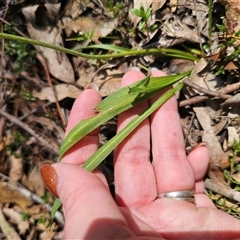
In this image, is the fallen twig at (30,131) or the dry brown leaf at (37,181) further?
the dry brown leaf at (37,181)

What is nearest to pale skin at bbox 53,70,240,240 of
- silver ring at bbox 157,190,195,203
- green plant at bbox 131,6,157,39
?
silver ring at bbox 157,190,195,203

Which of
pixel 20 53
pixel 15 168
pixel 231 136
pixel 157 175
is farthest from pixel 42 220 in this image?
pixel 231 136

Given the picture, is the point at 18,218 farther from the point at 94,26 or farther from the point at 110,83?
the point at 94,26

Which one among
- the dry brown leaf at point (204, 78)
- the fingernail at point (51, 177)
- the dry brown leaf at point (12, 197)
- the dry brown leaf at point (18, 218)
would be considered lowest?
the dry brown leaf at point (18, 218)

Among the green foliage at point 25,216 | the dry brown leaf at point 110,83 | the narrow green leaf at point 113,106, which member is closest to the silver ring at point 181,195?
the narrow green leaf at point 113,106

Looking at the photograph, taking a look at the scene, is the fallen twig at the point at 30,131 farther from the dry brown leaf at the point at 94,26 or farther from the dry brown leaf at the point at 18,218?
the dry brown leaf at the point at 94,26

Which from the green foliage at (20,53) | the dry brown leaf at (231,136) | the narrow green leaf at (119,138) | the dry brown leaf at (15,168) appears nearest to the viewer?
the narrow green leaf at (119,138)
